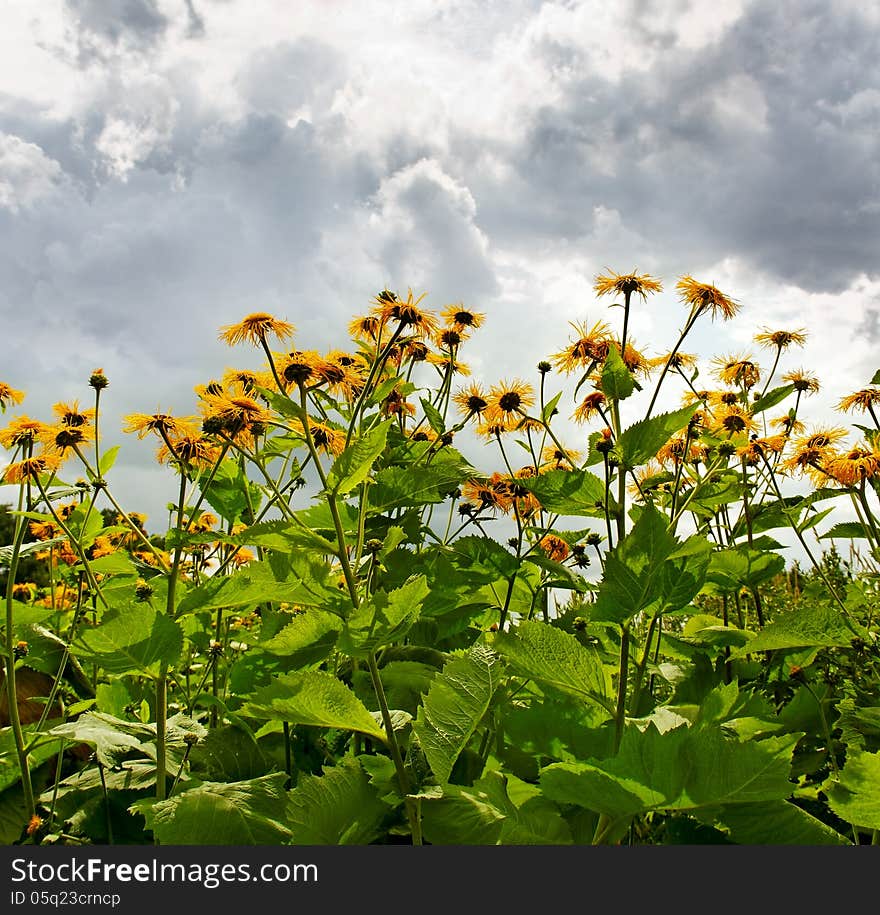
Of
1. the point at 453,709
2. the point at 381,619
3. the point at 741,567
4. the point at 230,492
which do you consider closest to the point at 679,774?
the point at 453,709

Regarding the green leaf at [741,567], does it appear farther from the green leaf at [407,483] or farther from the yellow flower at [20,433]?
the yellow flower at [20,433]

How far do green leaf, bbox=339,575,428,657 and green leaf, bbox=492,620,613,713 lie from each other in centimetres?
20

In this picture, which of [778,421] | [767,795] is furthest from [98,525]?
[778,421]

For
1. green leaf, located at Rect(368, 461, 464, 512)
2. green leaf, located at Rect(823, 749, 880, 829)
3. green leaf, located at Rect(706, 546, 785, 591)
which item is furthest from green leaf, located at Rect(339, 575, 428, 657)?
green leaf, located at Rect(706, 546, 785, 591)

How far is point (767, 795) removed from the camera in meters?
1.35

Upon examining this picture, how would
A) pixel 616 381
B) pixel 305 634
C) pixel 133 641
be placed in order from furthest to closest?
pixel 616 381 < pixel 133 641 < pixel 305 634

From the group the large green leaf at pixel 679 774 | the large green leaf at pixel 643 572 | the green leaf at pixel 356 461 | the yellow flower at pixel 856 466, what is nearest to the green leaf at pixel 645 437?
the large green leaf at pixel 643 572

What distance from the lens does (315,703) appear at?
A: 1562 millimetres

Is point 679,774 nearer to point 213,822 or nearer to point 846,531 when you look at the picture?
point 213,822

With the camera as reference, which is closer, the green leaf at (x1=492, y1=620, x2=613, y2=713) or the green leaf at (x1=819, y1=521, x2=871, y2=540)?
the green leaf at (x1=492, y1=620, x2=613, y2=713)

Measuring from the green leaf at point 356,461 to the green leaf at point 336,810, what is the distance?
2.19 ft

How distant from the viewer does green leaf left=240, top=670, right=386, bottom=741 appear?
1551mm

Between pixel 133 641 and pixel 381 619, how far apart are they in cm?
71

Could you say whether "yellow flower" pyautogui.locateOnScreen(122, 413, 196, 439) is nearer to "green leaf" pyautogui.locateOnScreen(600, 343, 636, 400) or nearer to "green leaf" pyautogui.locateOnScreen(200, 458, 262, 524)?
"green leaf" pyautogui.locateOnScreen(200, 458, 262, 524)
